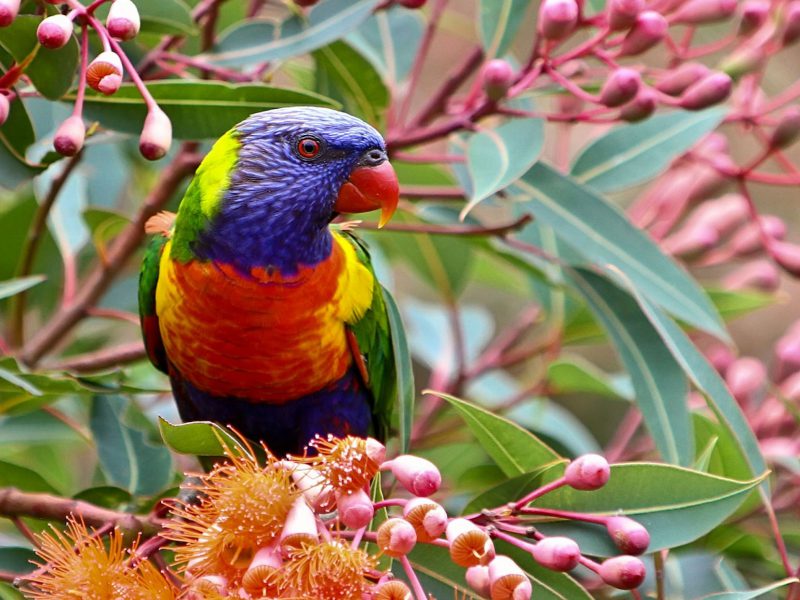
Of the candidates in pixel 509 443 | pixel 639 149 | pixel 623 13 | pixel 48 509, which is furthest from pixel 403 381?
pixel 639 149

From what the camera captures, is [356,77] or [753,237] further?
[753,237]

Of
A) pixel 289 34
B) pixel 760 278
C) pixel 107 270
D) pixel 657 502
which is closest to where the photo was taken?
pixel 657 502

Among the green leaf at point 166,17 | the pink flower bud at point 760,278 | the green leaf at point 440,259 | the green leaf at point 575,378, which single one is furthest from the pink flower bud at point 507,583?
the pink flower bud at point 760,278

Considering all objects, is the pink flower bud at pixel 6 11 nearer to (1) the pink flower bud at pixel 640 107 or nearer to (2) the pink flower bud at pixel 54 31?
(2) the pink flower bud at pixel 54 31

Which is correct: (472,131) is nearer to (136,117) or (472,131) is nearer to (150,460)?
(136,117)

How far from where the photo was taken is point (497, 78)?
5.27ft

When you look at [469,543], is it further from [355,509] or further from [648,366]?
[648,366]

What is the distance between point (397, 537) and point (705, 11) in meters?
1.12

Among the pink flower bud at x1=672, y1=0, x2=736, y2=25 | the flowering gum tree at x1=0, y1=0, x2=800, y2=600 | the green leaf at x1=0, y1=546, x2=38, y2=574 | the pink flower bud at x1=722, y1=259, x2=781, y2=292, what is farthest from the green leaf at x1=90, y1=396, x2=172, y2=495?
the pink flower bud at x1=722, y1=259, x2=781, y2=292

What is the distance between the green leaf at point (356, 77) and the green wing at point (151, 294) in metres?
0.46

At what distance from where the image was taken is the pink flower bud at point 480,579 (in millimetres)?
1120

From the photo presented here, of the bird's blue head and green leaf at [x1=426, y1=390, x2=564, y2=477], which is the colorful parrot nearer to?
the bird's blue head

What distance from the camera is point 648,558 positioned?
6.16 ft

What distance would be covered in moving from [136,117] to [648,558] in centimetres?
120
